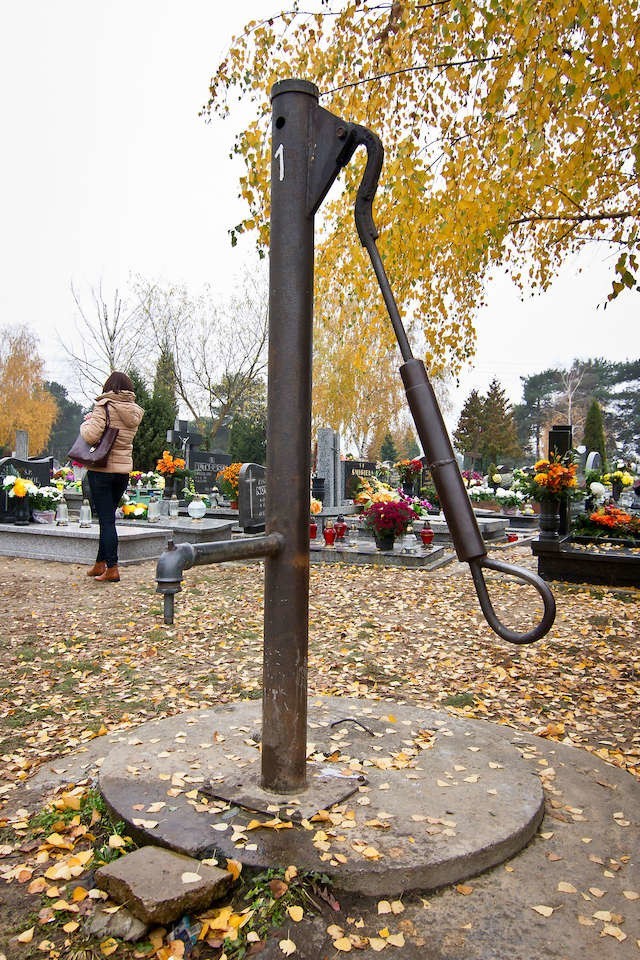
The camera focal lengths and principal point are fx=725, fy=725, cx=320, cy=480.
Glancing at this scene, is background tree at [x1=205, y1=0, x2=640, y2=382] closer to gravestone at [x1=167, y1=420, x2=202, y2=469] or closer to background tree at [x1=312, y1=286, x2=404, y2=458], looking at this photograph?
gravestone at [x1=167, y1=420, x2=202, y2=469]

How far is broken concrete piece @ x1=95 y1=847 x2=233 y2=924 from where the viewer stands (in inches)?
77.2

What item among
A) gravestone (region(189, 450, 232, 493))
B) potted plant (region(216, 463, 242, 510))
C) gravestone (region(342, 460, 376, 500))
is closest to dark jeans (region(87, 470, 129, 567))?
potted plant (region(216, 463, 242, 510))

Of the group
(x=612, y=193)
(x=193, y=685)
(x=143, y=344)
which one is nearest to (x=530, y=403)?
(x=143, y=344)

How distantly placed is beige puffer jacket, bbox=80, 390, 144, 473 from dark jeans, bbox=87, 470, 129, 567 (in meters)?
0.11

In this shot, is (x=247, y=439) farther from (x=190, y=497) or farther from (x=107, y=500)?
(x=107, y=500)

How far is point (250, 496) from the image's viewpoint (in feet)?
34.0

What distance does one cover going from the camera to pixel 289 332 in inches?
96.3

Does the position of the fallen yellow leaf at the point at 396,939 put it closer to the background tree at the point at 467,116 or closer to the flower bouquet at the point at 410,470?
the background tree at the point at 467,116

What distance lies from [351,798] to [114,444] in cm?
581

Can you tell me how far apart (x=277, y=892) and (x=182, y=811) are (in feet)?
1.63

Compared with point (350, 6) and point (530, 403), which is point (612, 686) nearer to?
point (350, 6)

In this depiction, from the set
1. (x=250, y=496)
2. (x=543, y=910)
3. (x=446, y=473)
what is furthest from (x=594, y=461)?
(x=543, y=910)

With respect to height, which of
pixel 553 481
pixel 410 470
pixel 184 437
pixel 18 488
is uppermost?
pixel 184 437

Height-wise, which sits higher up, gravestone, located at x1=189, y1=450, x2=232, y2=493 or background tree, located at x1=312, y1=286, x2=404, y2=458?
background tree, located at x1=312, y1=286, x2=404, y2=458
